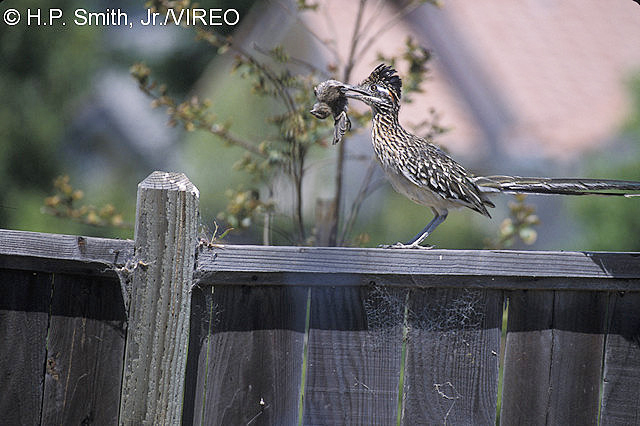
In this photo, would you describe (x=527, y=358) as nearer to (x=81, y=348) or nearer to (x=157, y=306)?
(x=157, y=306)

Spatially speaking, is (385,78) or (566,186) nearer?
(566,186)

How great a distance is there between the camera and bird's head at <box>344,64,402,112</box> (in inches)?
105

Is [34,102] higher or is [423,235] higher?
[34,102]

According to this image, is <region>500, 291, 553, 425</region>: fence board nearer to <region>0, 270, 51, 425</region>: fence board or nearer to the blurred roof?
<region>0, 270, 51, 425</region>: fence board

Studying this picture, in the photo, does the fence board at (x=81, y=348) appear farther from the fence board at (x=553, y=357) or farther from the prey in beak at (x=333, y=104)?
the fence board at (x=553, y=357)

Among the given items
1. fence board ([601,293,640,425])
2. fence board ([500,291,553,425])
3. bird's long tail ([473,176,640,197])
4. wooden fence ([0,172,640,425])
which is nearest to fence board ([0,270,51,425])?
wooden fence ([0,172,640,425])

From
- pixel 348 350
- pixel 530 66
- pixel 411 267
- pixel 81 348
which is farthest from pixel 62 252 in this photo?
pixel 530 66

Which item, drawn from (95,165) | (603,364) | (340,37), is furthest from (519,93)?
(603,364)

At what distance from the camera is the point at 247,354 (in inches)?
86.2

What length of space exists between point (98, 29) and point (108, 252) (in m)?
9.06

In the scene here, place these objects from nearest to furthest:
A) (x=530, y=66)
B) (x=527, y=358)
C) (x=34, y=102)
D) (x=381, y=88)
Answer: (x=527, y=358)
(x=381, y=88)
(x=34, y=102)
(x=530, y=66)

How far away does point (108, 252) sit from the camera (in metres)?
2.07

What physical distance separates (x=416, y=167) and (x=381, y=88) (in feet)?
1.10

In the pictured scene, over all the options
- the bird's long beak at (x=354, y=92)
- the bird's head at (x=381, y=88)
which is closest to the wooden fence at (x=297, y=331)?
the bird's long beak at (x=354, y=92)
